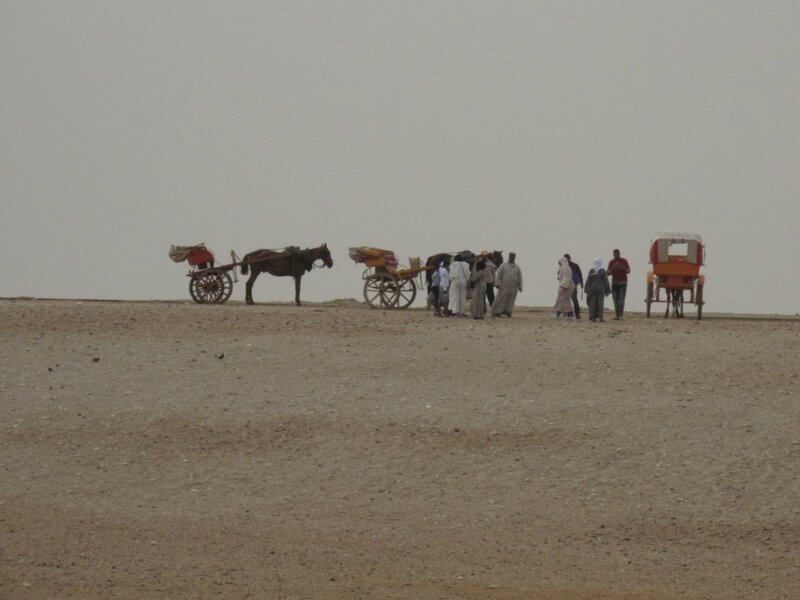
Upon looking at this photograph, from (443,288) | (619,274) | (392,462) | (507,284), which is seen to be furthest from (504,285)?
(392,462)

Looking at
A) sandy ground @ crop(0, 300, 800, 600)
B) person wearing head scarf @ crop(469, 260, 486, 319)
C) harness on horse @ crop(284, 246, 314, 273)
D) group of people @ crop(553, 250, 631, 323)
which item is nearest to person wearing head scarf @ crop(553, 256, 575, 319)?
group of people @ crop(553, 250, 631, 323)

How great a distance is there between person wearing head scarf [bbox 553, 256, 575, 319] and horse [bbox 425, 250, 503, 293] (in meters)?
1.26

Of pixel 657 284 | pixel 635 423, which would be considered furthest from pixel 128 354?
pixel 657 284

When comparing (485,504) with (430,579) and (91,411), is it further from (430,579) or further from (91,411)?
(91,411)

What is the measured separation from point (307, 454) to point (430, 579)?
4.22 meters

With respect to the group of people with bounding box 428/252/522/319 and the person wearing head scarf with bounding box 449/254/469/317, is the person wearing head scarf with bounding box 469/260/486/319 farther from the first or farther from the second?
the person wearing head scarf with bounding box 449/254/469/317

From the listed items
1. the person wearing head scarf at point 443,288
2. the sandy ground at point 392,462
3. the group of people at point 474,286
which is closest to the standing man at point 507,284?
the group of people at point 474,286

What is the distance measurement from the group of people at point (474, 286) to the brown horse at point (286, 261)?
3063 mm

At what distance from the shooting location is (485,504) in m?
14.5

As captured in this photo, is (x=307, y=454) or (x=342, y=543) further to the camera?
(x=307, y=454)

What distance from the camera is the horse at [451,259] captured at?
2744 cm

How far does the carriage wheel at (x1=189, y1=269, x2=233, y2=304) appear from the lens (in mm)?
29031

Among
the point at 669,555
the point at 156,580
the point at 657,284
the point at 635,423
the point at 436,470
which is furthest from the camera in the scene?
the point at 657,284

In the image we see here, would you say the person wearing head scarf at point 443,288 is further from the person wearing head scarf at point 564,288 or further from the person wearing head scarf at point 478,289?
the person wearing head scarf at point 564,288
